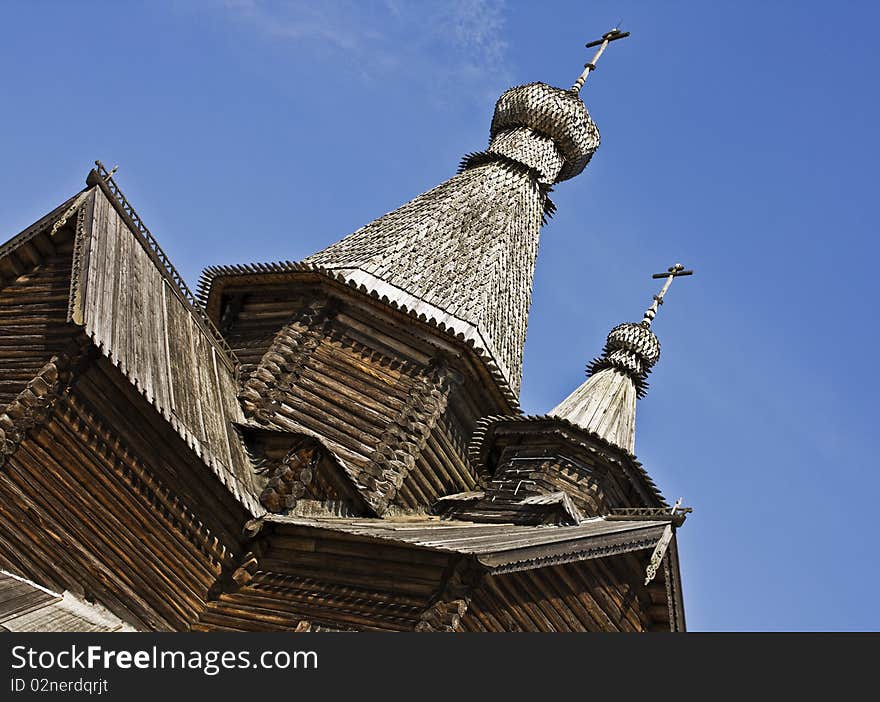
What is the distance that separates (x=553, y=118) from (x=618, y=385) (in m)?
6.92

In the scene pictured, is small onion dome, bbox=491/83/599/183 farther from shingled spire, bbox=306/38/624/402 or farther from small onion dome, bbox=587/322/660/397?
small onion dome, bbox=587/322/660/397

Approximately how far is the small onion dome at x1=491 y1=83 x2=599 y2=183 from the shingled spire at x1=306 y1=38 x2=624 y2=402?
0.02 meters

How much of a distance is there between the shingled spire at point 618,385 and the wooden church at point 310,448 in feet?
0.19

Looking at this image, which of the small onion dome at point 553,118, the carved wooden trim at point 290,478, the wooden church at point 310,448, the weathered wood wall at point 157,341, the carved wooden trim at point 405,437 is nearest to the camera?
the wooden church at point 310,448

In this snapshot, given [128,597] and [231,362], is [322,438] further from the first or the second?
[128,597]

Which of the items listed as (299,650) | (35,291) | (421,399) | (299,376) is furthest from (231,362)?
(299,650)

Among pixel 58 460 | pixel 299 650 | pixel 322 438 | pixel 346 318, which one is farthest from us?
pixel 346 318

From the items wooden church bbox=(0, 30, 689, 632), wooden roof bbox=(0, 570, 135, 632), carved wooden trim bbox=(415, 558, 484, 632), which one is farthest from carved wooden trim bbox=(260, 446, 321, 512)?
carved wooden trim bbox=(415, 558, 484, 632)

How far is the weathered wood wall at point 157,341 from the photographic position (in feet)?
46.8

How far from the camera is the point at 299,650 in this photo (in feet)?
36.0

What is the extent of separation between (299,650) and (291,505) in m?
5.21

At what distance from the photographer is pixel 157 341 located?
15.7 m

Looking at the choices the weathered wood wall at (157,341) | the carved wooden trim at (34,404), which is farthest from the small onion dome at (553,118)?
the carved wooden trim at (34,404)

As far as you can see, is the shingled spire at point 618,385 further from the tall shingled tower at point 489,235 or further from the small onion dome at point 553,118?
the small onion dome at point 553,118
